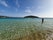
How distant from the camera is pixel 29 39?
7359mm

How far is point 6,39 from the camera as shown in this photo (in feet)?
24.4

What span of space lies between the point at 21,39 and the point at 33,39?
104 cm

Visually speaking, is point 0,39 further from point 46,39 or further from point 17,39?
point 46,39

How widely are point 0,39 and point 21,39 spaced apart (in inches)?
72.1

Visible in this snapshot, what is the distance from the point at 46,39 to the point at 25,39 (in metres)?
1.82

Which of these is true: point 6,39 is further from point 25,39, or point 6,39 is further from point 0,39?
point 25,39

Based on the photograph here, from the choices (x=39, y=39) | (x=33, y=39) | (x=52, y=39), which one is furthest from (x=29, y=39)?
(x=52, y=39)

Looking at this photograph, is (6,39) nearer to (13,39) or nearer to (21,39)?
(13,39)

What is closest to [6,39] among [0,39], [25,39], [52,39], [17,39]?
[0,39]

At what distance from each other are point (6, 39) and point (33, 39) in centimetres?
236

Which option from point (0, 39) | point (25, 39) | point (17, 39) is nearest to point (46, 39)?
point (25, 39)

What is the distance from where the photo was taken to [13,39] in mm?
7383

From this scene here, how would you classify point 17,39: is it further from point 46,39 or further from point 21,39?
point 46,39

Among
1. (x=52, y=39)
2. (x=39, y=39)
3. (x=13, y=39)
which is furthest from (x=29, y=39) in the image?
(x=52, y=39)
